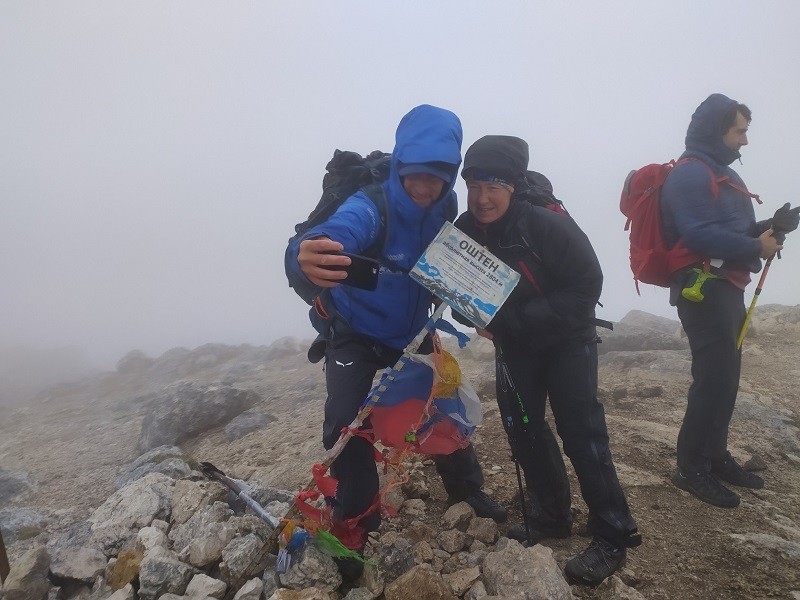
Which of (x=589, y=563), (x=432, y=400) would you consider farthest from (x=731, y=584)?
(x=432, y=400)

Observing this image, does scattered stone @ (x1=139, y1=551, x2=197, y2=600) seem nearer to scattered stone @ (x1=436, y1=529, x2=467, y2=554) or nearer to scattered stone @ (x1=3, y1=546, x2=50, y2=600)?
scattered stone @ (x1=3, y1=546, x2=50, y2=600)

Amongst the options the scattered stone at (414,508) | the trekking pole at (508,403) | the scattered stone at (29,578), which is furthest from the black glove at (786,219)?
the scattered stone at (29,578)

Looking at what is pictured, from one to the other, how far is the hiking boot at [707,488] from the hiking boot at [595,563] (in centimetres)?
136

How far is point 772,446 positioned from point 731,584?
3.12 metres

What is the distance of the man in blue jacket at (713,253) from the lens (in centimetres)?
386

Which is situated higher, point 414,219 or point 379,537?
point 414,219

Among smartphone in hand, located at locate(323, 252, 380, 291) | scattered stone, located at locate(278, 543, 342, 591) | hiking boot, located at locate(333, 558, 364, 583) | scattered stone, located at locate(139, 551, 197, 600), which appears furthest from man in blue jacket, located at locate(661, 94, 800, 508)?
scattered stone, located at locate(139, 551, 197, 600)

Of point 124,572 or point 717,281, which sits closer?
point 124,572

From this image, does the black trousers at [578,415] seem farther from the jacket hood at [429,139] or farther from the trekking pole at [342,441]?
the jacket hood at [429,139]

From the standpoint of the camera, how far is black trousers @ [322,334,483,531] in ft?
10.0

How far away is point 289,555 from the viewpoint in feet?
9.73

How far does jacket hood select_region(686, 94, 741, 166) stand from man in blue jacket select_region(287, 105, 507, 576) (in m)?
2.44

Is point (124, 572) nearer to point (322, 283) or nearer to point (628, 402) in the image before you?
point (322, 283)

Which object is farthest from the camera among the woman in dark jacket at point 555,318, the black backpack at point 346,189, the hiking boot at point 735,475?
the hiking boot at point 735,475
